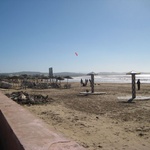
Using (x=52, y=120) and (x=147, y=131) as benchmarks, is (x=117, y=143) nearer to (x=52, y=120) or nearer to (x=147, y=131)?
(x=147, y=131)

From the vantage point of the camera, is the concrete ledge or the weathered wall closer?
the concrete ledge

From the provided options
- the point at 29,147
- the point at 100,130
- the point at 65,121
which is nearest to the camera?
the point at 29,147

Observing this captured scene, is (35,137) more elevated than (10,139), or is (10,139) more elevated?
(35,137)

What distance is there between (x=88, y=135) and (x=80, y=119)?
212 cm

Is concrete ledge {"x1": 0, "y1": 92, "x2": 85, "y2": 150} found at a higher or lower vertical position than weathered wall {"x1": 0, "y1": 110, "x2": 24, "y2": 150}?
higher

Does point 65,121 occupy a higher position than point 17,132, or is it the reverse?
point 17,132

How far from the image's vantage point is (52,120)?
816 centimetres

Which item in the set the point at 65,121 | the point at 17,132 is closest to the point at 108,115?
the point at 65,121

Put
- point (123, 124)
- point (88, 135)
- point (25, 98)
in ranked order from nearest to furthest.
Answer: point (88, 135) < point (123, 124) < point (25, 98)

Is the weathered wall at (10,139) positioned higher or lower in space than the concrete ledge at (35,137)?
lower

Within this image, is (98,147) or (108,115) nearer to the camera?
(98,147)

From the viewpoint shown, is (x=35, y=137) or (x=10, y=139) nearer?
(x=35, y=137)

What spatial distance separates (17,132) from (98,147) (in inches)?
128

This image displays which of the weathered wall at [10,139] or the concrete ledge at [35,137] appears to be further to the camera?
the weathered wall at [10,139]
